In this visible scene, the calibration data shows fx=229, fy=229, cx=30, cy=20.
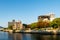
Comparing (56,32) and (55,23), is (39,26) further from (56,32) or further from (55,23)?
(56,32)

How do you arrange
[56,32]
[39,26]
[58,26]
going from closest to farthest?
A: [56,32], [58,26], [39,26]

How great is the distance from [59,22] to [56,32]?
3291cm

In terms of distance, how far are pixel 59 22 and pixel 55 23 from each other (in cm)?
330

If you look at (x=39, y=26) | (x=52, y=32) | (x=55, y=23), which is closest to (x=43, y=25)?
(x=39, y=26)

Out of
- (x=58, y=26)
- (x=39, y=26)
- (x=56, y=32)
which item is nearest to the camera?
(x=56, y=32)

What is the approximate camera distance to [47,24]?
164750 mm

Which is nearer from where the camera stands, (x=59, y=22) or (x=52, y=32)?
(x=52, y=32)

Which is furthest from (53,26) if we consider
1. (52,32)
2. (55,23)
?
(52,32)

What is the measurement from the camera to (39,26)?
162 meters

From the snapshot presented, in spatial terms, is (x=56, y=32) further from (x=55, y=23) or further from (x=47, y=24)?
(x=47, y=24)

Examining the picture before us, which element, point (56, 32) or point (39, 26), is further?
point (39, 26)

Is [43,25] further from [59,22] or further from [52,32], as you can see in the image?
[52,32]

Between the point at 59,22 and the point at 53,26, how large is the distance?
593 centimetres

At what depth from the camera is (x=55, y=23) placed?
487 feet
